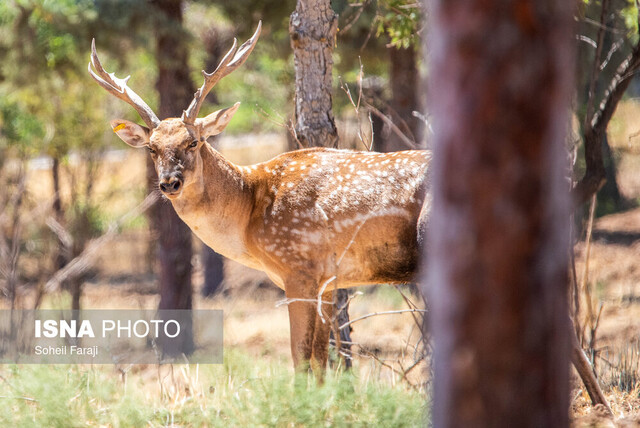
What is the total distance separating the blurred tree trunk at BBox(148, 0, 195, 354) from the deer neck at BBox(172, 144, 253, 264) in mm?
5494

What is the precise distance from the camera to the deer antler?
6.35 metres

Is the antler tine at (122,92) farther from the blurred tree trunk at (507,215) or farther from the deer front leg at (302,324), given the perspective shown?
the blurred tree trunk at (507,215)

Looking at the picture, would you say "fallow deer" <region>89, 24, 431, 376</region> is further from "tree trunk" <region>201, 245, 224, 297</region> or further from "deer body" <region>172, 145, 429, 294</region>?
"tree trunk" <region>201, 245, 224, 297</region>

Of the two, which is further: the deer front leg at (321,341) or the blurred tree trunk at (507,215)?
the deer front leg at (321,341)

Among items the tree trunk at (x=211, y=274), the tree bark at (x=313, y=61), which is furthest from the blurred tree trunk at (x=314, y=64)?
the tree trunk at (x=211, y=274)

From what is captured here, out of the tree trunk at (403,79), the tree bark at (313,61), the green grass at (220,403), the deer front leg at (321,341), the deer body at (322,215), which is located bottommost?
the green grass at (220,403)

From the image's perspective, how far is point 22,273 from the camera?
56.3 feet

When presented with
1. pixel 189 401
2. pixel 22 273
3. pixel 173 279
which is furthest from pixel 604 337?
pixel 22 273

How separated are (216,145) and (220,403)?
11.9m

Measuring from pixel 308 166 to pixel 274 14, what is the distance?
6.41 m

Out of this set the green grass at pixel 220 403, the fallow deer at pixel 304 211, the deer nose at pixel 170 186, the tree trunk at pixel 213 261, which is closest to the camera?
the green grass at pixel 220 403

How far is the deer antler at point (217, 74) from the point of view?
6348 millimetres

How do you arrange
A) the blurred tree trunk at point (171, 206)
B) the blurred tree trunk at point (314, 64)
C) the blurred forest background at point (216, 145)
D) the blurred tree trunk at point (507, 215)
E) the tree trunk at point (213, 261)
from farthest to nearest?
the tree trunk at point (213, 261) < the blurred tree trunk at point (171, 206) < the blurred tree trunk at point (314, 64) < the blurred forest background at point (216, 145) < the blurred tree trunk at point (507, 215)

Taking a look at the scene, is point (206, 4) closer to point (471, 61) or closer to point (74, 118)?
point (74, 118)
